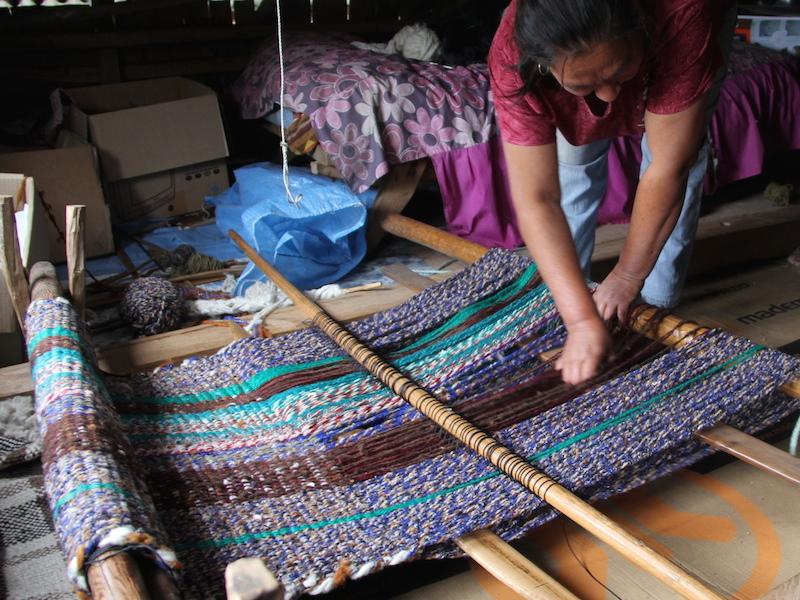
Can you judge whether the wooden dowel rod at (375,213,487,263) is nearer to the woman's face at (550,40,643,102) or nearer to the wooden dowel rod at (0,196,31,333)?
the woman's face at (550,40,643,102)

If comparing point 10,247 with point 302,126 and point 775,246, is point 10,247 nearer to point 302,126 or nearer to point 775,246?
point 302,126

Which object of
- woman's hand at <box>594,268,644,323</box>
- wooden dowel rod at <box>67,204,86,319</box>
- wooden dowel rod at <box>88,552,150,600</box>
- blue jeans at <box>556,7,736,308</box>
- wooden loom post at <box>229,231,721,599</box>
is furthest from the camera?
blue jeans at <box>556,7,736,308</box>

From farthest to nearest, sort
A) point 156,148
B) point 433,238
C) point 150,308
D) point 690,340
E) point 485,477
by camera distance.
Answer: point 156,148 < point 433,238 < point 150,308 < point 690,340 < point 485,477

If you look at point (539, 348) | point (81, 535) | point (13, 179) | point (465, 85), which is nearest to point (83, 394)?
point (81, 535)

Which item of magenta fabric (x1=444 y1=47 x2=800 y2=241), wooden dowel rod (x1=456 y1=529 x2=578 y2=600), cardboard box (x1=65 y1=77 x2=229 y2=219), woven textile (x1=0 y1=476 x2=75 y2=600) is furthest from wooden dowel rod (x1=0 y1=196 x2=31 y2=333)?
magenta fabric (x1=444 y1=47 x2=800 y2=241)

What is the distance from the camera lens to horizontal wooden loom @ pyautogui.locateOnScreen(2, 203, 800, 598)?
93 cm

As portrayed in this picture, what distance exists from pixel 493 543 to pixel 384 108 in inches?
69.0

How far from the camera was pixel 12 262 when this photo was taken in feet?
5.83

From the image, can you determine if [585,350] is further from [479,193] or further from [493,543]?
[479,193]

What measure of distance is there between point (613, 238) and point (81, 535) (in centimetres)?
224

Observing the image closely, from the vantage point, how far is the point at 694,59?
4.26ft

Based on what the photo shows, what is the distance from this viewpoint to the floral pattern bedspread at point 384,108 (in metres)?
2.60

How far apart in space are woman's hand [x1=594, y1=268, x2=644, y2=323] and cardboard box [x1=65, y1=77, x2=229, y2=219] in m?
2.11

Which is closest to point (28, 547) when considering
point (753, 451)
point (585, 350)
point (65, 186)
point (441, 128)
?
point (585, 350)
